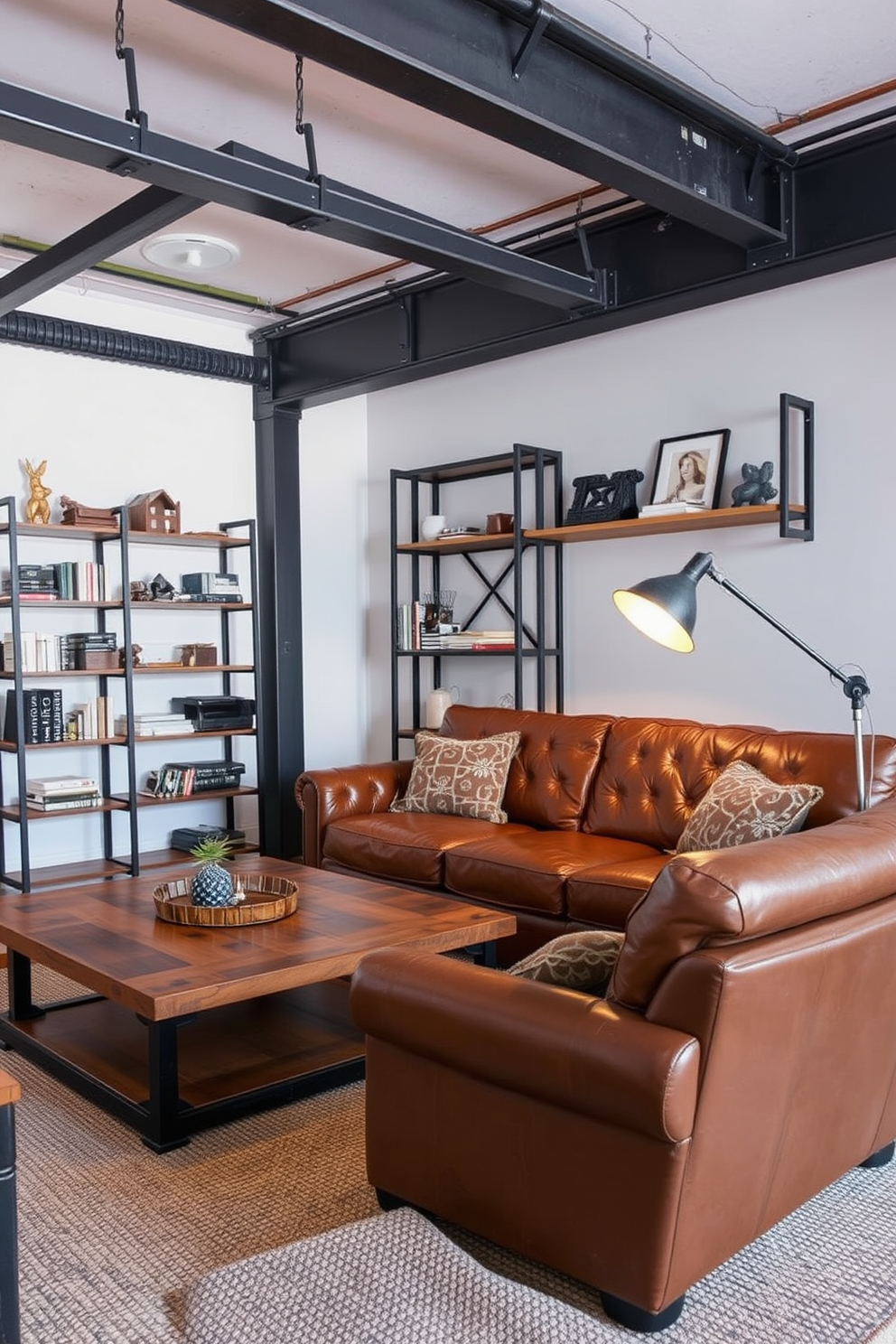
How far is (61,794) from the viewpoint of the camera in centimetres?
519

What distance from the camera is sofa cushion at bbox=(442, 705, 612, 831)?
181 inches

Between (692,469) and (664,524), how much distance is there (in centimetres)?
30

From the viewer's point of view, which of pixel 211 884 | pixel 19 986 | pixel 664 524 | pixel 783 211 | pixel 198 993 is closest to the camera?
pixel 198 993

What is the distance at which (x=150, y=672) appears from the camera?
5691 millimetres

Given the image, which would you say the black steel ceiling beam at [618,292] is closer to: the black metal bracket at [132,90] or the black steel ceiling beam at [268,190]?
the black steel ceiling beam at [268,190]

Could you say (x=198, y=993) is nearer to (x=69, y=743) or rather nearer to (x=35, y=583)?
(x=69, y=743)

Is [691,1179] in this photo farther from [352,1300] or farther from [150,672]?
[150,672]

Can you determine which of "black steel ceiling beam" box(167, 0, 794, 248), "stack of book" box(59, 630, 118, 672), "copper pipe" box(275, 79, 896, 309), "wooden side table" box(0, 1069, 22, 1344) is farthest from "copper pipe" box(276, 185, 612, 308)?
"wooden side table" box(0, 1069, 22, 1344)

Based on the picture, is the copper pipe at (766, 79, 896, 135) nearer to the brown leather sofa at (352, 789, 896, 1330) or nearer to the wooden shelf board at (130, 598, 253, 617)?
the brown leather sofa at (352, 789, 896, 1330)

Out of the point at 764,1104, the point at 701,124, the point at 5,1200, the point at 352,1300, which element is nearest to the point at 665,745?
the point at 701,124

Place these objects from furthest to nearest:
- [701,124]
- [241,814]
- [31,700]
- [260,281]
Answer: [241,814] → [260,281] → [31,700] → [701,124]

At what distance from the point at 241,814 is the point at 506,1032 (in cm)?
448

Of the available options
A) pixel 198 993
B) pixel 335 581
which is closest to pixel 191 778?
pixel 335 581

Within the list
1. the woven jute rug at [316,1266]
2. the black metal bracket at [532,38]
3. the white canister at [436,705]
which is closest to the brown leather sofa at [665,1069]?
the woven jute rug at [316,1266]
